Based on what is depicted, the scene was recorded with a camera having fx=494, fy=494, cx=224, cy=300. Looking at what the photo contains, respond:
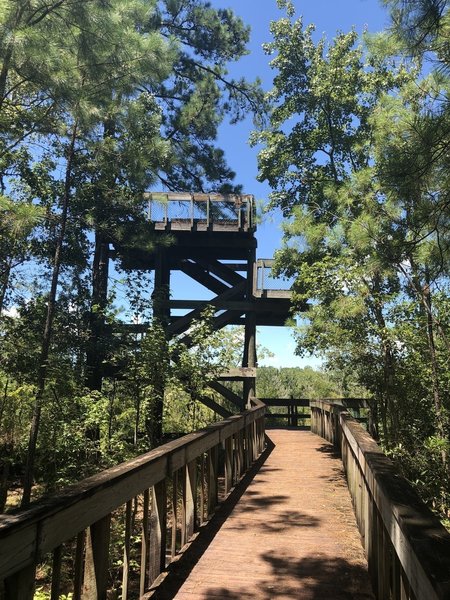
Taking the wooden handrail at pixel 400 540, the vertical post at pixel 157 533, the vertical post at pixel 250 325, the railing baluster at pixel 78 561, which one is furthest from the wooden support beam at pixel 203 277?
the railing baluster at pixel 78 561

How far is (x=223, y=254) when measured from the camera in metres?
17.7

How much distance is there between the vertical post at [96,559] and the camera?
260 centimetres

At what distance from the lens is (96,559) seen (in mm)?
2605

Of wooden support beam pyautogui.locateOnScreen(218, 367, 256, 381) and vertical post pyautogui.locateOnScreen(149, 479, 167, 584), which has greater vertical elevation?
wooden support beam pyautogui.locateOnScreen(218, 367, 256, 381)

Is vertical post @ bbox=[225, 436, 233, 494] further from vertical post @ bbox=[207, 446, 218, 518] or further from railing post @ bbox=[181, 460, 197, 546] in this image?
railing post @ bbox=[181, 460, 197, 546]

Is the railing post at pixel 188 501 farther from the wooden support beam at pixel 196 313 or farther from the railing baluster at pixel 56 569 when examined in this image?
the wooden support beam at pixel 196 313

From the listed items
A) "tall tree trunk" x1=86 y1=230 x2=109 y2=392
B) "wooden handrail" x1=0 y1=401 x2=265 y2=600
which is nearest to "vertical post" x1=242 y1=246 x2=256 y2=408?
"tall tree trunk" x1=86 y1=230 x2=109 y2=392

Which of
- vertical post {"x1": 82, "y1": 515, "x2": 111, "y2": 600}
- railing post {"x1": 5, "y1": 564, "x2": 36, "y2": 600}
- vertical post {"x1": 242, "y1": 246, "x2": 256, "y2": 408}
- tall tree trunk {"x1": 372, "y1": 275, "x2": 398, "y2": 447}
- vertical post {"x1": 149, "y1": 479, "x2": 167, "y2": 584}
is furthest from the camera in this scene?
vertical post {"x1": 242, "y1": 246, "x2": 256, "y2": 408}

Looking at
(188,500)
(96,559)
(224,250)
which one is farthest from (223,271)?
(96,559)

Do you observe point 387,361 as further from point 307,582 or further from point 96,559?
point 96,559

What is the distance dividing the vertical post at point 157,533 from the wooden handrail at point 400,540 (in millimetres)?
1482

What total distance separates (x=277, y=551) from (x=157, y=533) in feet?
3.96

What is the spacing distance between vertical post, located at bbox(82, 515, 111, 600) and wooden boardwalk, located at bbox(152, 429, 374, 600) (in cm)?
73

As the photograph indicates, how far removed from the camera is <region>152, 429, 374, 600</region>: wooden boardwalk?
3.36m
